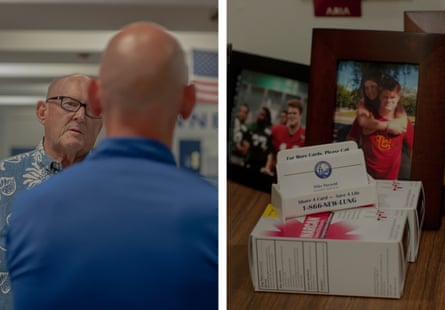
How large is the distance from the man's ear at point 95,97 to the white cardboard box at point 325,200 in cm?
42

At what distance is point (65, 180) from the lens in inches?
45.5

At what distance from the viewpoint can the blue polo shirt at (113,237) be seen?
1.14 m

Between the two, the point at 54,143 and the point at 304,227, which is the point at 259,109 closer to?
the point at 304,227

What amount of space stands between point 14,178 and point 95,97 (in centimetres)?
15

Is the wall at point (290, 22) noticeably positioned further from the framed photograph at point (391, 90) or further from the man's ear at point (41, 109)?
the man's ear at point (41, 109)

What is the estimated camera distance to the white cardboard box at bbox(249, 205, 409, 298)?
4.59 feet

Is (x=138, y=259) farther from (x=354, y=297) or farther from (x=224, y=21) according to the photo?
(x=354, y=297)

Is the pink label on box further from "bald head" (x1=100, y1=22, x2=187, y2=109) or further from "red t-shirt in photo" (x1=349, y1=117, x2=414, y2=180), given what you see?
"bald head" (x1=100, y1=22, x2=187, y2=109)

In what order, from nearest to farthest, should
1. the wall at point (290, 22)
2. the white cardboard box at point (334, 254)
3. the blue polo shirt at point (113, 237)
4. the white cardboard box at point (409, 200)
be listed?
the blue polo shirt at point (113, 237) → the white cardboard box at point (334, 254) → the white cardboard box at point (409, 200) → the wall at point (290, 22)

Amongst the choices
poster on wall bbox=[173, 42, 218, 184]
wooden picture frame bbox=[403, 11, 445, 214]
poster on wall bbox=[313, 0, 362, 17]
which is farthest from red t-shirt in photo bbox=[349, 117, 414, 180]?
poster on wall bbox=[173, 42, 218, 184]

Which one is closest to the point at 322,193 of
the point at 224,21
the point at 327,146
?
the point at 327,146

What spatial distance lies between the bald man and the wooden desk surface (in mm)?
299

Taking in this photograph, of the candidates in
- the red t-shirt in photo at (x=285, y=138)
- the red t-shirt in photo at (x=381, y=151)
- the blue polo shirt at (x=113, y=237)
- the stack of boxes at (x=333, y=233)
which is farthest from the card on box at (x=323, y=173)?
the blue polo shirt at (x=113, y=237)

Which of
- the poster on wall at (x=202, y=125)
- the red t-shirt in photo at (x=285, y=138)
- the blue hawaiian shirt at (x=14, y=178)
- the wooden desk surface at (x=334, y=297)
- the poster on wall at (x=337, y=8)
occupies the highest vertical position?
the poster on wall at (x=337, y=8)
